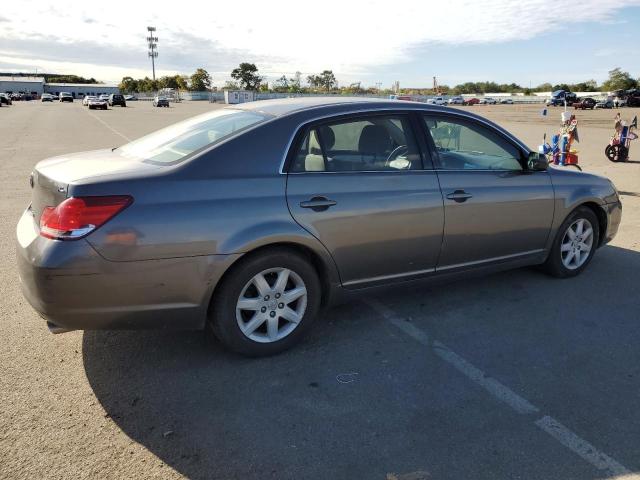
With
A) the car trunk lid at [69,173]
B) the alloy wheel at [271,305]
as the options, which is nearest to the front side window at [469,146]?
the alloy wheel at [271,305]

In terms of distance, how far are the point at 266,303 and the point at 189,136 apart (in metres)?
1.38

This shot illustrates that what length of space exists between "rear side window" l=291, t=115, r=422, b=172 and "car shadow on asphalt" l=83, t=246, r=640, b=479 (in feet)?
3.36

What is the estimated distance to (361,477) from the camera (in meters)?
2.41

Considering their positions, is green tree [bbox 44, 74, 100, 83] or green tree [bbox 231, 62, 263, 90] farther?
green tree [bbox 44, 74, 100, 83]

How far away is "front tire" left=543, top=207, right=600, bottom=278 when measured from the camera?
4.91m

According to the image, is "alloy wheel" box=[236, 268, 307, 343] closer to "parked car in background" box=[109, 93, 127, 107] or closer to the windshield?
the windshield

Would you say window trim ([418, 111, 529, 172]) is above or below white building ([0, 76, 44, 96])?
below

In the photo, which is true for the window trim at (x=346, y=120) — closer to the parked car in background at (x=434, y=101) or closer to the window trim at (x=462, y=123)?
the window trim at (x=462, y=123)

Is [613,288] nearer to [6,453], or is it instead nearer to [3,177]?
[6,453]

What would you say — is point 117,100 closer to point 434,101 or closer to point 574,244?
point 434,101

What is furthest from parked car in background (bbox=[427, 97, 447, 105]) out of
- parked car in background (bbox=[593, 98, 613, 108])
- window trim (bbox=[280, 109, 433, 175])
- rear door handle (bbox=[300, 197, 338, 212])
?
parked car in background (bbox=[593, 98, 613, 108])

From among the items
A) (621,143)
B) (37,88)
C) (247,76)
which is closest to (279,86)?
(247,76)

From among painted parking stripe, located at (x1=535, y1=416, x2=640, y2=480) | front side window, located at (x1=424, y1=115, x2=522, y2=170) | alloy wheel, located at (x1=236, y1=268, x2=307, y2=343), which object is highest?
front side window, located at (x1=424, y1=115, x2=522, y2=170)

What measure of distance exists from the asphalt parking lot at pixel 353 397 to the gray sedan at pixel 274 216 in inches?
13.8
